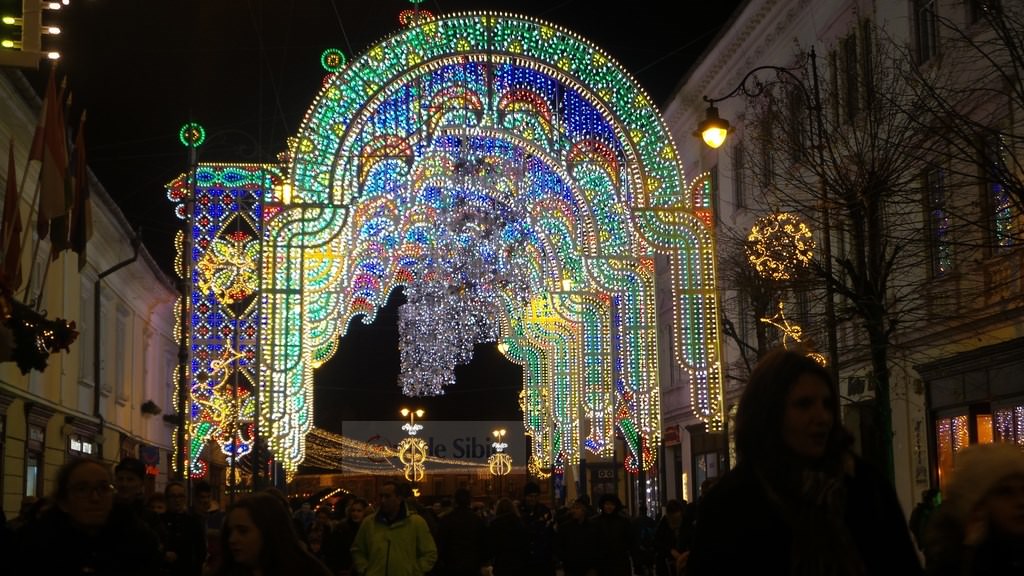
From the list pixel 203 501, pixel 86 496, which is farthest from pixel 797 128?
pixel 86 496

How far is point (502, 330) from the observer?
4559cm

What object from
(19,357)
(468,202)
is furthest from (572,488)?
(19,357)

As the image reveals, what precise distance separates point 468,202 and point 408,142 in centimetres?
832

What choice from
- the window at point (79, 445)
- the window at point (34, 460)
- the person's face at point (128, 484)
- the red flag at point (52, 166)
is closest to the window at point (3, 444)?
the window at point (34, 460)

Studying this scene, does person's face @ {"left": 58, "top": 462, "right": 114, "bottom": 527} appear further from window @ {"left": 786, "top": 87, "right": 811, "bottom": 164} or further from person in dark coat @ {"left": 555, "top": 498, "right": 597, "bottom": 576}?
window @ {"left": 786, "top": 87, "right": 811, "bottom": 164}

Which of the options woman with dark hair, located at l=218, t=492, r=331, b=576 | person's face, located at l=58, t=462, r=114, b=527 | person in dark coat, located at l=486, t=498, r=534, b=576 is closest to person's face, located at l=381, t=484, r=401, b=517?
person in dark coat, located at l=486, t=498, r=534, b=576

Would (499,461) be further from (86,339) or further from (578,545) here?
(578,545)

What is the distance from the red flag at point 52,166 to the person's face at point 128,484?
8492 millimetres

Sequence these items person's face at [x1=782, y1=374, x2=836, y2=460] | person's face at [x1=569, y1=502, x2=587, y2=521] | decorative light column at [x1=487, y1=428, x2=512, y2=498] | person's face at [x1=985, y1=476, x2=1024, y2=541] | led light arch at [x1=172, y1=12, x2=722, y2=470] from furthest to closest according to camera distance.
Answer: decorative light column at [x1=487, y1=428, x2=512, y2=498] < led light arch at [x1=172, y1=12, x2=722, y2=470] < person's face at [x1=569, y1=502, x2=587, y2=521] < person's face at [x1=985, y1=476, x2=1024, y2=541] < person's face at [x1=782, y1=374, x2=836, y2=460]

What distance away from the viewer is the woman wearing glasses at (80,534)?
21.2 ft

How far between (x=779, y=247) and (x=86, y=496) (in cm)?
1448

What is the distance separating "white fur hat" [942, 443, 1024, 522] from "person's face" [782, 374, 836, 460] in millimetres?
1024

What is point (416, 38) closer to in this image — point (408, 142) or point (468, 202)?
point (408, 142)

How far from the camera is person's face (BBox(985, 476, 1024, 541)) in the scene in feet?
14.9
